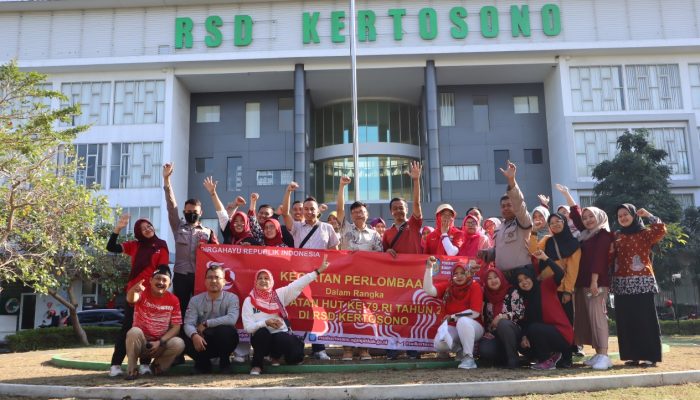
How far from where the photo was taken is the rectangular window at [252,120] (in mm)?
33094

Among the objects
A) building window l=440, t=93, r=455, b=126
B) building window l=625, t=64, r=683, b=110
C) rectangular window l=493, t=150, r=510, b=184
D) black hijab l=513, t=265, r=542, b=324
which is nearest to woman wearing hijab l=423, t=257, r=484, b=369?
black hijab l=513, t=265, r=542, b=324

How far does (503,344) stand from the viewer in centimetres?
662

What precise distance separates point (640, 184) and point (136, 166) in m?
25.1

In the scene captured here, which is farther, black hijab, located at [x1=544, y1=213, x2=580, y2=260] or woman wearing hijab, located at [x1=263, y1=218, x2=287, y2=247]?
woman wearing hijab, located at [x1=263, y1=218, x2=287, y2=247]

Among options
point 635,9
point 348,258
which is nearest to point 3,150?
point 348,258

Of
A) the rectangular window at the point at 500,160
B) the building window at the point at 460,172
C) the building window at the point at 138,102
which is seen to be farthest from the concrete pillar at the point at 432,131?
the building window at the point at 138,102

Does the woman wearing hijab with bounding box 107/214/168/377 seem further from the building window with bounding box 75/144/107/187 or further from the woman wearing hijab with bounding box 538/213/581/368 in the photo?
the building window with bounding box 75/144/107/187

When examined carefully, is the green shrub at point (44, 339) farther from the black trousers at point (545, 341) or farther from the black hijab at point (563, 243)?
the black hijab at point (563, 243)

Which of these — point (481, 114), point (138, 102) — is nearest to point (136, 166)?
point (138, 102)

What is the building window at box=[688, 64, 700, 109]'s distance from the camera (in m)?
30.0

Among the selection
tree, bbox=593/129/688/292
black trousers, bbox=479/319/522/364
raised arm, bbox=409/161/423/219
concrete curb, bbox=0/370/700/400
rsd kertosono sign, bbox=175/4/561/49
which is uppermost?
rsd kertosono sign, bbox=175/4/561/49

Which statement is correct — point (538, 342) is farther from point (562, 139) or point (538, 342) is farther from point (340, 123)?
point (340, 123)

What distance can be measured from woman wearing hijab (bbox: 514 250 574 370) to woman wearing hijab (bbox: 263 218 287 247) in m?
3.20

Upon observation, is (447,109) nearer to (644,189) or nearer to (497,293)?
(644,189)
